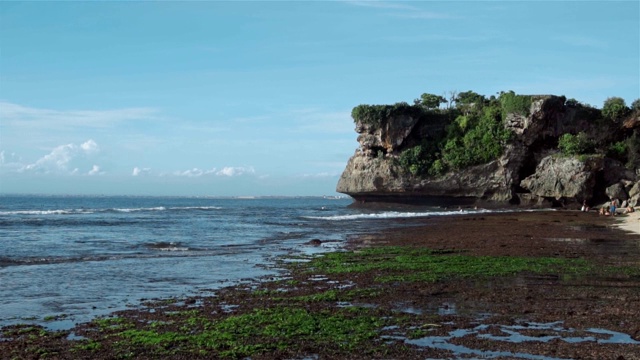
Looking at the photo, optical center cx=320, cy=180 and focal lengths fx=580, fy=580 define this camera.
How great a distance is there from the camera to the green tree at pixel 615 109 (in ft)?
182

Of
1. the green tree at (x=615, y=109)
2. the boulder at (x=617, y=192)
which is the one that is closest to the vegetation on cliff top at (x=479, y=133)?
the green tree at (x=615, y=109)

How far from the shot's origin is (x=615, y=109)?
55562mm

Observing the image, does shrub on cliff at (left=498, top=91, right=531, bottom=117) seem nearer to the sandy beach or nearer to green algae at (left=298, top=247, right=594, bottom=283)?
the sandy beach

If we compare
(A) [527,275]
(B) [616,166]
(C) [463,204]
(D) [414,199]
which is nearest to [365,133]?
(D) [414,199]

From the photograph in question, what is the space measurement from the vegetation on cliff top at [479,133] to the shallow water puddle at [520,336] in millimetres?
48075

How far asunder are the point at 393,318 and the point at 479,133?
51655 millimetres

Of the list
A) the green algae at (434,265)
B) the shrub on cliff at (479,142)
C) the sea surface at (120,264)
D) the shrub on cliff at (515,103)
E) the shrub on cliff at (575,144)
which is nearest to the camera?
the sea surface at (120,264)

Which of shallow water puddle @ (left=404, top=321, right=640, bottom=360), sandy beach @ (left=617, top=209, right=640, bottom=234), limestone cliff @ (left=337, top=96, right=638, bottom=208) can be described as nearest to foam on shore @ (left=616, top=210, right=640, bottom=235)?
sandy beach @ (left=617, top=209, right=640, bottom=234)

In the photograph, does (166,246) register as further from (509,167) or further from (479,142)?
(479,142)

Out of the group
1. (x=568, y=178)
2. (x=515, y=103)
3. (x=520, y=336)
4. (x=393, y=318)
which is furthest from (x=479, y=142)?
(x=520, y=336)

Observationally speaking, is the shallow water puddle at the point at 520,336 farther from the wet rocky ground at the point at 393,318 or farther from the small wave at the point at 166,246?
the small wave at the point at 166,246

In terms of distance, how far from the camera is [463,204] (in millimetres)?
60531

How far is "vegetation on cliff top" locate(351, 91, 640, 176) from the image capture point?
181 ft

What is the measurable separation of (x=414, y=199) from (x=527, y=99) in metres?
15.5
